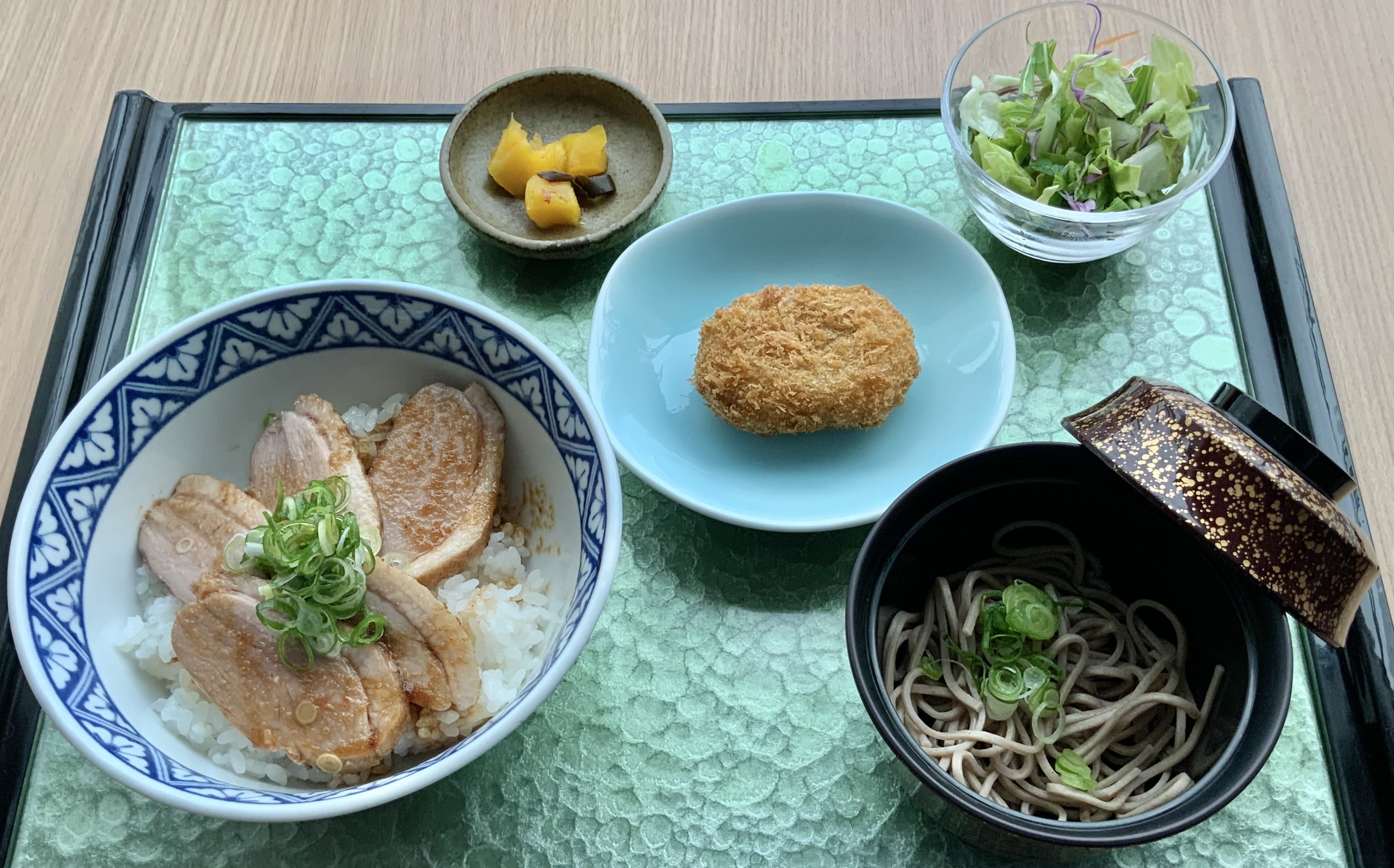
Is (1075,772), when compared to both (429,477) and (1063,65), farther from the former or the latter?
(1063,65)

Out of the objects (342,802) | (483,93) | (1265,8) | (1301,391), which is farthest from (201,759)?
(1265,8)

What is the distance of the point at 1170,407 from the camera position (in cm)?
104

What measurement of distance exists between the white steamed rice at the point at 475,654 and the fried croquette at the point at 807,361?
0.41 m

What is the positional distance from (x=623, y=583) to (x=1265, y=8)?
1.85 meters

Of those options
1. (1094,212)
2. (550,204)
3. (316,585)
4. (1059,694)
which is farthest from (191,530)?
(1094,212)

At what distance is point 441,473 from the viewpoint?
1325mm

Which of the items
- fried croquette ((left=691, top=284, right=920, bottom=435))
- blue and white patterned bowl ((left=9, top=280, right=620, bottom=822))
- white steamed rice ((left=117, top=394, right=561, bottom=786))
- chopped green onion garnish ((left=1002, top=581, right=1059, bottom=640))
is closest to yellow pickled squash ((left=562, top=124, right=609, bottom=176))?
fried croquette ((left=691, top=284, right=920, bottom=435))

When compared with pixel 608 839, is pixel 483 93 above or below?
above

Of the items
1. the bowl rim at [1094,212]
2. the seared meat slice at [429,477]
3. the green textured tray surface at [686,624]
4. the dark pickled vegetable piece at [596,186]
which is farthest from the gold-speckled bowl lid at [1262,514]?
the dark pickled vegetable piece at [596,186]

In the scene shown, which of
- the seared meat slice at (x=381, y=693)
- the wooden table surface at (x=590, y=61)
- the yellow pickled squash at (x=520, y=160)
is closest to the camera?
the seared meat slice at (x=381, y=693)

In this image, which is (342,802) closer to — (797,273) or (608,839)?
(608,839)

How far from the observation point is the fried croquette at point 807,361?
146 centimetres

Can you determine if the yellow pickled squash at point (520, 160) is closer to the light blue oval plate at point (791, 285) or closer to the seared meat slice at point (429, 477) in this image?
the light blue oval plate at point (791, 285)

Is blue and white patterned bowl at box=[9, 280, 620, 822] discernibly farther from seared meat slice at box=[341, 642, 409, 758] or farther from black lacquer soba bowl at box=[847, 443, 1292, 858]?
black lacquer soba bowl at box=[847, 443, 1292, 858]
